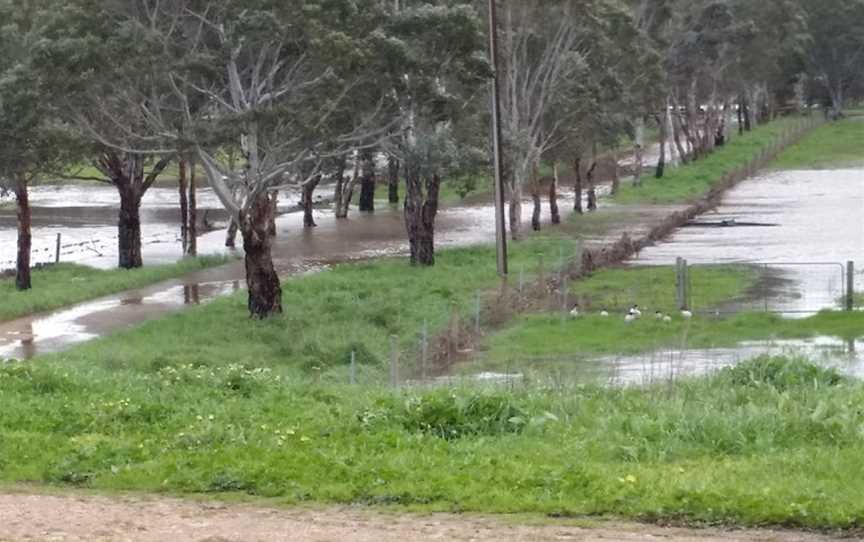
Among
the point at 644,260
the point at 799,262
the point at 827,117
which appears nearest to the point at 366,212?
the point at 644,260

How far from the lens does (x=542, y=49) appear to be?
50906 millimetres

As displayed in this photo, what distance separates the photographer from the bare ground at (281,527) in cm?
862

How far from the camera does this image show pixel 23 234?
113 feet

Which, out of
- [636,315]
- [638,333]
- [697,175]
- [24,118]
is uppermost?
[24,118]

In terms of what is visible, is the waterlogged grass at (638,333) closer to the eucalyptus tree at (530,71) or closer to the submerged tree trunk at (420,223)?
the submerged tree trunk at (420,223)

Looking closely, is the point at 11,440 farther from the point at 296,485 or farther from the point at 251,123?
the point at 251,123

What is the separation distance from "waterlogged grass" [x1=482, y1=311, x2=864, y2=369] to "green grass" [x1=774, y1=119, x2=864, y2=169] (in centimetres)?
5552

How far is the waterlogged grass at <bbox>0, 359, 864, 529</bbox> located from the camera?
30.5ft

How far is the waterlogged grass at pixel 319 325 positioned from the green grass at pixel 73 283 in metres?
3.78

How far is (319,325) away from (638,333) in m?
6.22

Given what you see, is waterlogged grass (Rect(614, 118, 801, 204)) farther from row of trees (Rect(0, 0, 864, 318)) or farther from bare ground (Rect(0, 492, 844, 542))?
bare ground (Rect(0, 492, 844, 542))

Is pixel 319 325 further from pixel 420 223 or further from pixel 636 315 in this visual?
pixel 420 223

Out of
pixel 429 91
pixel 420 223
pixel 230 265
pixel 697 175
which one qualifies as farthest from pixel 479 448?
pixel 697 175

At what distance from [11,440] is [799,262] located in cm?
3212
